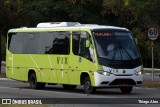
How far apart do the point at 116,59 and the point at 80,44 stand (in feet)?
6.57

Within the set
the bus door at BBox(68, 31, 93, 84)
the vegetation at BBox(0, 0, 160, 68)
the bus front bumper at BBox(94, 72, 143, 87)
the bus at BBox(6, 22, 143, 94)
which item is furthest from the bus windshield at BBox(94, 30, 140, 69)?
the vegetation at BBox(0, 0, 160, 68)

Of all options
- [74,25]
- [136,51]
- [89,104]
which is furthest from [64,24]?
[89,104]

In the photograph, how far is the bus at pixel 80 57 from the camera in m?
25.1

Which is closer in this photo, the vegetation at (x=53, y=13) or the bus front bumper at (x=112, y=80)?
the bus front bumper at (x=112, y=80)

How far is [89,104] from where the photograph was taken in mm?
20125

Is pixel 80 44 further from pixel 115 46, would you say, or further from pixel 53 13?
pixel 53 13

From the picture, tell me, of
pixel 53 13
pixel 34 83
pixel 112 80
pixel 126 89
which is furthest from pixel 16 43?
pixel 53 13

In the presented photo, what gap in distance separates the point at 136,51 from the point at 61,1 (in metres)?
17.2

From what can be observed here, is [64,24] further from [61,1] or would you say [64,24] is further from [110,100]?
[61,1]

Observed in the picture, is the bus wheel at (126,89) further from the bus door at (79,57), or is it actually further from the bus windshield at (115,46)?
the bus door at (79,57)

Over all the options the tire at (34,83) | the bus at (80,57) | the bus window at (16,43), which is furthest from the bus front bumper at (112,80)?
the bus window at (16,43)

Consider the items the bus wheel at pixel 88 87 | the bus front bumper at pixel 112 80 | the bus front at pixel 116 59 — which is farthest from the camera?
the bus wheel at pixel 88 87

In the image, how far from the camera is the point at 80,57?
26156mm

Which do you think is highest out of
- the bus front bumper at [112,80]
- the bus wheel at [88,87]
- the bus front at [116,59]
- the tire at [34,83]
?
the bus front at [116,59]
